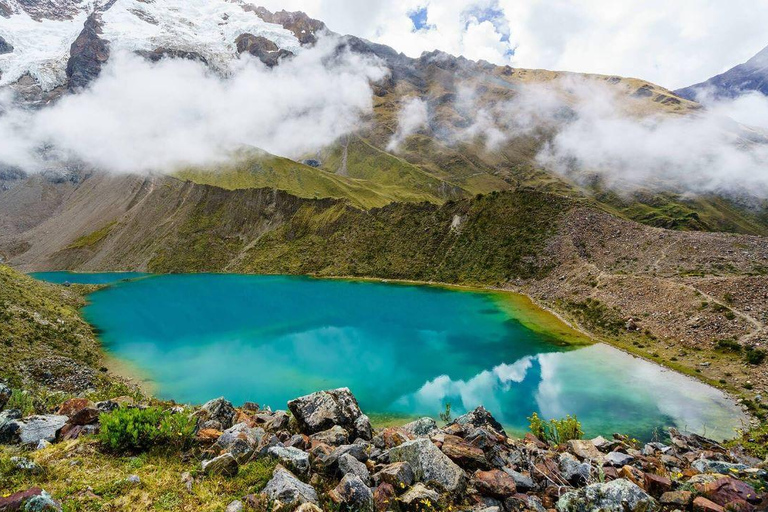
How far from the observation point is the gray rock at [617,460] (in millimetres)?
11695

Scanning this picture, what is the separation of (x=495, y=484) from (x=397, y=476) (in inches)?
98.7

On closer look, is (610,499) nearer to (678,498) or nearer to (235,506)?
(678,498)

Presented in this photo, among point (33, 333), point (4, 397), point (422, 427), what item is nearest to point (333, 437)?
point (422, 427)

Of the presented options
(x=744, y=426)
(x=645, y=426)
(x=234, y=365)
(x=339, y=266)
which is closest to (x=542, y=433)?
(x=645, y=426)

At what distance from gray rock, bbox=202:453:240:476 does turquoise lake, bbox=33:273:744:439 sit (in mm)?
19715

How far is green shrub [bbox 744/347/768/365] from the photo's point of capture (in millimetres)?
34031

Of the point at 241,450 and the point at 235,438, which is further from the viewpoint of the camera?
the point at 235,438

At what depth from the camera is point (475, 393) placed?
107 feet

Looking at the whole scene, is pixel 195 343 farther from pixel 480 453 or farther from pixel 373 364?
pixel 480 453

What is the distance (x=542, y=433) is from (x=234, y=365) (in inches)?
1259

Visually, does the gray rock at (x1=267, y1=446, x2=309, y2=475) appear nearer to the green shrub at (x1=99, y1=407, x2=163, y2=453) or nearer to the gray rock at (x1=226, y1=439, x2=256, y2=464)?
the gray rock at (x1=226, y1=439, x2=256, y2=464)

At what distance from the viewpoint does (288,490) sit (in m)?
8.55

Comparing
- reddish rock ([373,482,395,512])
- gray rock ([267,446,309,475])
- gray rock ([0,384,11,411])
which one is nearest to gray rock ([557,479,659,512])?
reddish rock ([373,482,395,512])

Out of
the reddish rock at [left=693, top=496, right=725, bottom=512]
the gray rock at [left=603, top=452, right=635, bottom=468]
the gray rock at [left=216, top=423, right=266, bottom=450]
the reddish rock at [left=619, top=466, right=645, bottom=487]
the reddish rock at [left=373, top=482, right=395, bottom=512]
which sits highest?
the reddish rock at [left=693, top=496, right=725, bottom=512]
